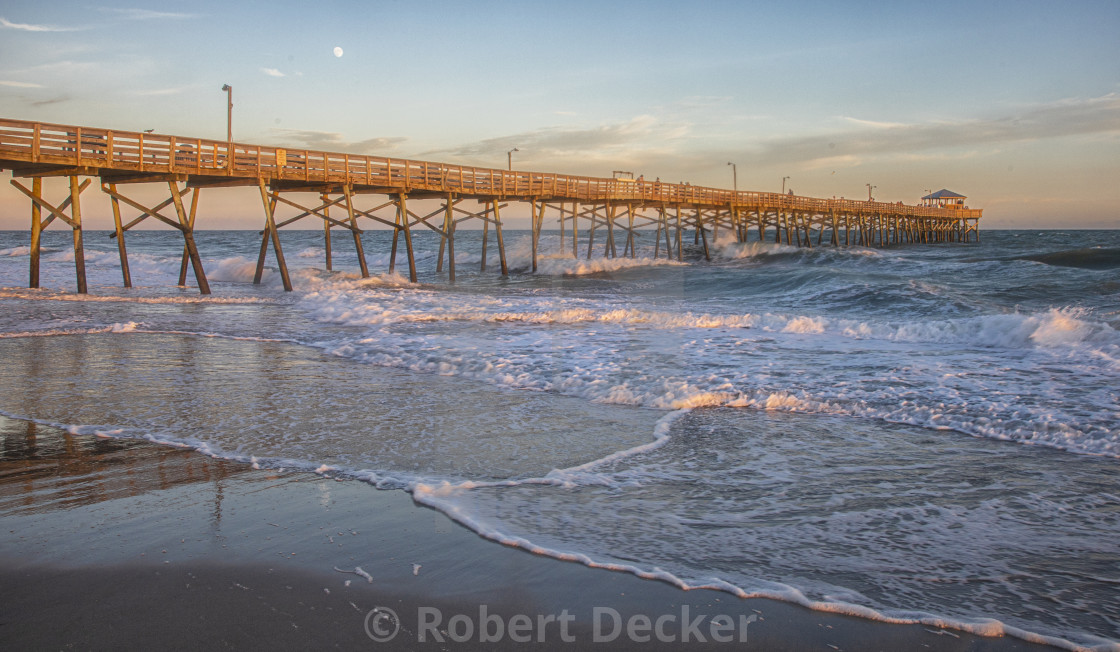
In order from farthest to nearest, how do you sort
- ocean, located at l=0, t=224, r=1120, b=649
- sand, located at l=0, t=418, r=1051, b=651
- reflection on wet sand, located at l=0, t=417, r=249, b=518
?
reflection on wet sand, located at l=0, t=417, r=249, b=518 → ocean, located at l=0, t=224, r=1120, b=649 → sand, located at l=0, t=418, r=1051, b=651

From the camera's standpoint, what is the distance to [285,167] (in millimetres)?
20938

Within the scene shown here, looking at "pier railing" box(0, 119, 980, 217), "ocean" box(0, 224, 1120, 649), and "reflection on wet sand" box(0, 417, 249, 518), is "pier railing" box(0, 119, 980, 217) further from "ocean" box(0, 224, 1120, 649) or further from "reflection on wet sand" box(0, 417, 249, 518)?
"reflection on wet sand" box(0, 417, 249, 518)

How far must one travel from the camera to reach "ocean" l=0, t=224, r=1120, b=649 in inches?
143

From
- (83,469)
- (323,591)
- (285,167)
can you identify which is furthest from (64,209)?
(323,591)

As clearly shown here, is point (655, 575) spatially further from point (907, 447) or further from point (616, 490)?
point (907, 447)

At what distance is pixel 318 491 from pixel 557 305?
13799mm

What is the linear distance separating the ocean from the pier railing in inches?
144

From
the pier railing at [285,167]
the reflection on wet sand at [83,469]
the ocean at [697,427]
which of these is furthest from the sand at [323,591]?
the pier railing at [285,167]

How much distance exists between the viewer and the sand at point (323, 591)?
289cm

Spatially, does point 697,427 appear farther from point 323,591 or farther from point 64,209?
point 64,209

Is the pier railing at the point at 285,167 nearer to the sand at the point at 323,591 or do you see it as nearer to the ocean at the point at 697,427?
the ocean at the point at 697,427

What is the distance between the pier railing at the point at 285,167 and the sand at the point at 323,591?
49.5ft

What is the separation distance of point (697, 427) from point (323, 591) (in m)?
4.08

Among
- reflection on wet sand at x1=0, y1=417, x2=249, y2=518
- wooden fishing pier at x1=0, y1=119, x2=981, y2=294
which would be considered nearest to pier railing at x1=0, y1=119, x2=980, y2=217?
wooden fishing pier at x1=0, y1=119, x2=981, y2=294
